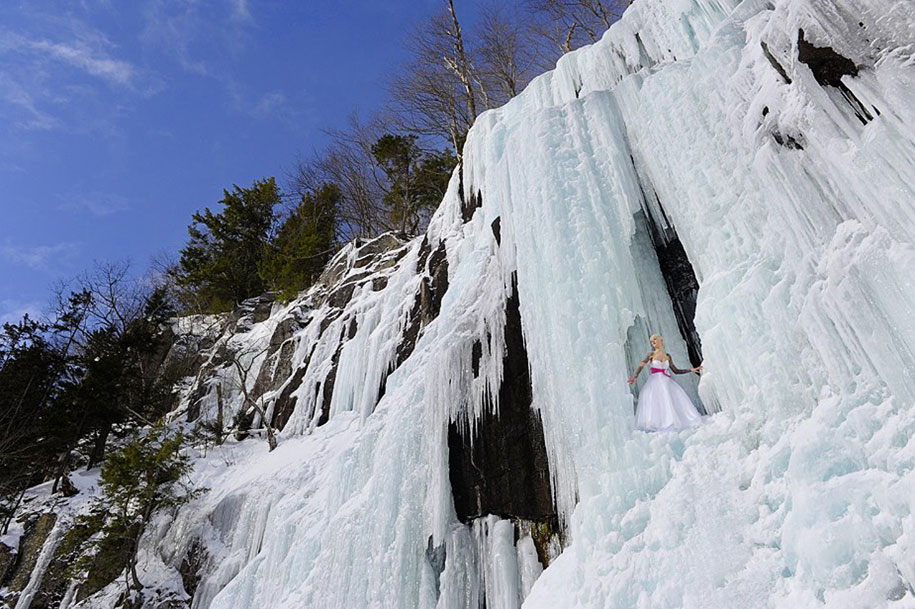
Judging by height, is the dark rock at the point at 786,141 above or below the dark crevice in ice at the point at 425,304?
below

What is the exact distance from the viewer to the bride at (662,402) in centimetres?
338

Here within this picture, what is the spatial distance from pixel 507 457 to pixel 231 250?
16313mm

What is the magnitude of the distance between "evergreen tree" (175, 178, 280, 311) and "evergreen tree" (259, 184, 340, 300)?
0.96 metres

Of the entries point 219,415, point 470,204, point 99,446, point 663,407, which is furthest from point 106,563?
point 663,407

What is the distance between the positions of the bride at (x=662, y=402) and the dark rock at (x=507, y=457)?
1.37m

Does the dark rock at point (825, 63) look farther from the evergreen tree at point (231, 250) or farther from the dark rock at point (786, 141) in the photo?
the evergreen tree at point (231, 250)

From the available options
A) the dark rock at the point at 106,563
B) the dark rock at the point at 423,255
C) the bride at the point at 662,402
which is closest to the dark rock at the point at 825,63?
the bride at the point at 662,402

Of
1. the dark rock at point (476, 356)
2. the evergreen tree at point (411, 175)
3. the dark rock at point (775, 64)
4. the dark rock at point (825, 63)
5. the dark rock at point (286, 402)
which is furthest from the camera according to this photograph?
the evergreen tree at point (411, 175)

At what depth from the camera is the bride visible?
3383 millimetres

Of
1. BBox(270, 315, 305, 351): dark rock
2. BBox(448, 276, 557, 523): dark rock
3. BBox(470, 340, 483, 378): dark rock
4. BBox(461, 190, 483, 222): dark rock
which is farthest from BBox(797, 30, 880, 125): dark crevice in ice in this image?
BBox(270, 315, 305, 351): dark rock

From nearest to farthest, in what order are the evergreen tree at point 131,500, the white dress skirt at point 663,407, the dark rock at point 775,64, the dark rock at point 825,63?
the dark rock at point 825,63 < the white dress skirt at point 663,407 < the dark rock at point 775,64 < the evergreen tree at point 131,500

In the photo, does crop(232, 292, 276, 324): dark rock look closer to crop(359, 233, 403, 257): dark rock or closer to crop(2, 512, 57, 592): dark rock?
crop(359, 233, 403, 257): dark rock

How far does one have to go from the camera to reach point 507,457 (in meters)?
4.87

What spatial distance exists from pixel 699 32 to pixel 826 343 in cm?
432
